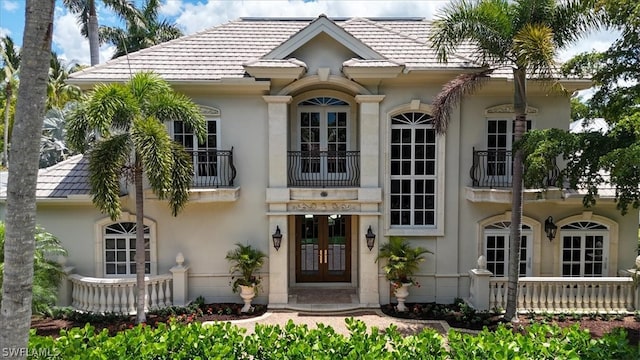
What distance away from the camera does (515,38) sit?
10.1m

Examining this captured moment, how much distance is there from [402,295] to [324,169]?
15.5ft

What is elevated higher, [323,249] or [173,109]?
[173,109]

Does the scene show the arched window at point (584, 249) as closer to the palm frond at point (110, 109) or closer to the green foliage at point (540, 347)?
the green foliage at point (540, 347)

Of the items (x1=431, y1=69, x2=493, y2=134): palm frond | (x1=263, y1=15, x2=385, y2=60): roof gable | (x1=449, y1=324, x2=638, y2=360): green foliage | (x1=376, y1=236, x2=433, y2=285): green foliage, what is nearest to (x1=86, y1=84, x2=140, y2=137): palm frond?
(x1=263, y1=15, x2=385, y2=60): roof gable

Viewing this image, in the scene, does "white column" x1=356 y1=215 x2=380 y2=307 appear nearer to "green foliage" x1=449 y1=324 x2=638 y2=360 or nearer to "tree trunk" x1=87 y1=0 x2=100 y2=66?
"green foliage" x1=449 y1=324 x2=638 y2=360

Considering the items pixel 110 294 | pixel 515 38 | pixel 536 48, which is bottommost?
pixel 110 294

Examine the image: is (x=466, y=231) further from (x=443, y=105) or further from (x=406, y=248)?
(x=443, y=105)

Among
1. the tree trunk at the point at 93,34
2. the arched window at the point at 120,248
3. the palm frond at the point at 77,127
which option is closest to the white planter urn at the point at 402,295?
the arched window at the point at 120,248

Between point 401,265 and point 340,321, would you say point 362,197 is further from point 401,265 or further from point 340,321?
point 340,321

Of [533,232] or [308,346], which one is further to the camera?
[533,232]

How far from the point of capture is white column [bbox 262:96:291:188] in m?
12.6

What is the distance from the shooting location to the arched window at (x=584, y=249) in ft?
43.0

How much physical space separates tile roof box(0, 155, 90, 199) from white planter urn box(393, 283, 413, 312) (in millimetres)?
9893

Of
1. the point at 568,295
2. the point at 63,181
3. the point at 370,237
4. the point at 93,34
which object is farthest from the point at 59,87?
the point at 568,295
